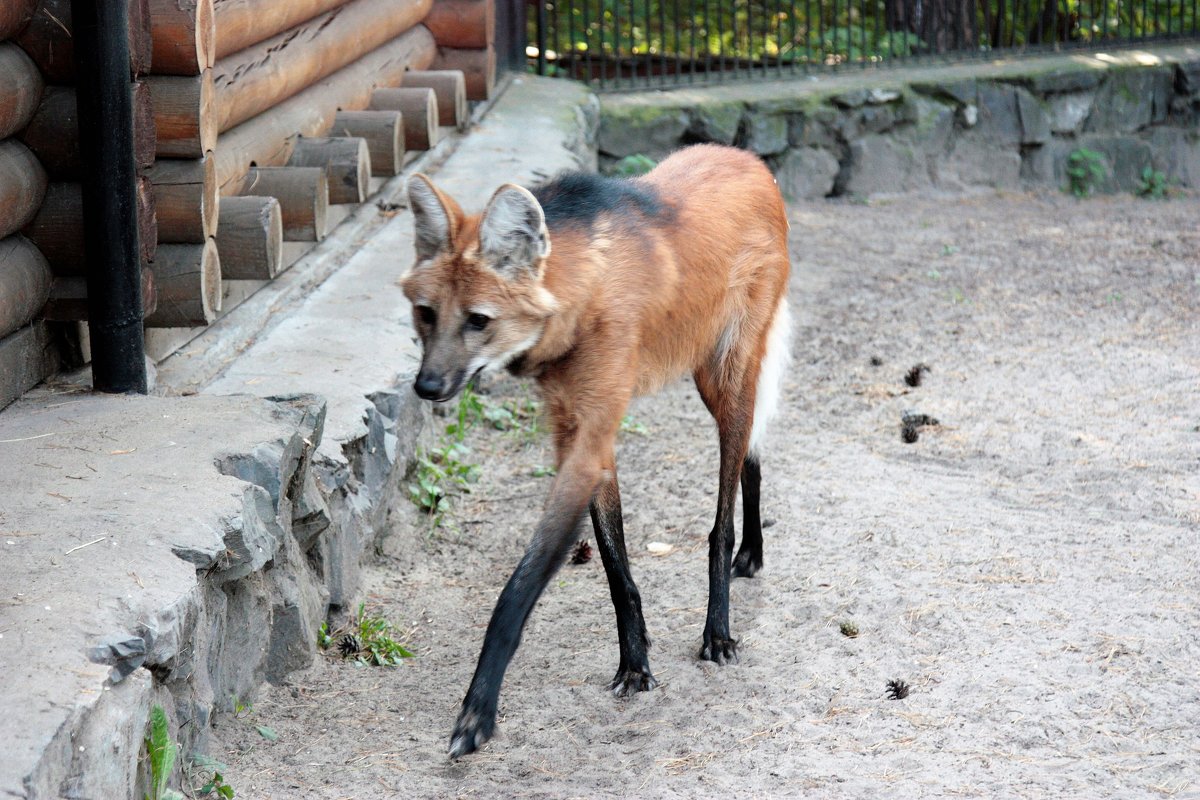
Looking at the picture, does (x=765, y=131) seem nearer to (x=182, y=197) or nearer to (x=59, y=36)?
(x=182, y=197)

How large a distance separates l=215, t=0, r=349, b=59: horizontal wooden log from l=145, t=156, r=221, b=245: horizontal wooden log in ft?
2.52

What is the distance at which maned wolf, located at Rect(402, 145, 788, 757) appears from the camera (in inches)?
104

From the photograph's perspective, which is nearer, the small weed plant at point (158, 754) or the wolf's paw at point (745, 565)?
the small weed plant at point (158, 754)

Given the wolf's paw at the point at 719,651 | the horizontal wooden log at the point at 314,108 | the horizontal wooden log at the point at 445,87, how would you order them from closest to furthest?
the wolf's paw at the point at 719,651
the horizontal wooden log at the point at 314,108
the horizontal wooden log at the point at 445,87

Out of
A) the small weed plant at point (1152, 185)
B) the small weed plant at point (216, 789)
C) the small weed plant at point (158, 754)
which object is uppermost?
the small weed plant at point (1152, 185)

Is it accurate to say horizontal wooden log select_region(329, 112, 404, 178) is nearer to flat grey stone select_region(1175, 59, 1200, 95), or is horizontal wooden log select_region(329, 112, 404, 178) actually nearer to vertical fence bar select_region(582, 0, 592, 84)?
vertical fence bar select_region(582, 0, 592, 84)

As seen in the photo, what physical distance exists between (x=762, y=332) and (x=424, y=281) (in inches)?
44.4

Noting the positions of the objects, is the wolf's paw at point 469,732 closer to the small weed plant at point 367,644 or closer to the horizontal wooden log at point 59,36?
the small weed plant at point 367,644

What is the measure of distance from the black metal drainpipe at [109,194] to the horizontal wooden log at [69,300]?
6.6 inches

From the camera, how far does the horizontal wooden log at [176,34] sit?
10.9ft

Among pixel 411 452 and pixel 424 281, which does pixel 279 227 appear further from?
pixel 424 281

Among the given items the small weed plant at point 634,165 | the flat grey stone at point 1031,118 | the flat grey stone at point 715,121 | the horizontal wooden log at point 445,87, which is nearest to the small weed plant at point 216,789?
the horizontal wooden log at point 445,87

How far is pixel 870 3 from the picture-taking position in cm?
1078

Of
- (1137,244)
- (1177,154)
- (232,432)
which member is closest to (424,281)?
(232,432)
